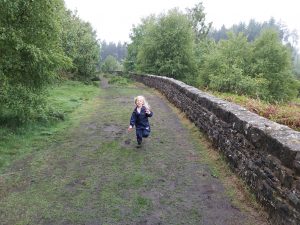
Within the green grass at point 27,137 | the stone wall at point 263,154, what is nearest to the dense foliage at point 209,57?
the green grass at point 27,137

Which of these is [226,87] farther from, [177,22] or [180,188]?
[180,188]

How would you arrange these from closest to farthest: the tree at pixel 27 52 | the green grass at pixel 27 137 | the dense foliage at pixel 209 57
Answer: the green grass at pixel 27 137
the tree at pixel 27 52
the dense foliage at pixel 209 57

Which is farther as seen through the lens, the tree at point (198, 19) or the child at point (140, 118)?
the tree at point (198, 19)

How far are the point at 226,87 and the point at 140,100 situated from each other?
15.4 m

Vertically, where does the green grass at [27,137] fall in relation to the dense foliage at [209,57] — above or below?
below

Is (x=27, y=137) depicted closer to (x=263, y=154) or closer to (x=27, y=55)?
(x=27, y=55)

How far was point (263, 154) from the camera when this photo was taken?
553cm

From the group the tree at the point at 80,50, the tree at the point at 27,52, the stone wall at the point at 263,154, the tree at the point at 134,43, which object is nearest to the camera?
the stone wall at the point at 263,154

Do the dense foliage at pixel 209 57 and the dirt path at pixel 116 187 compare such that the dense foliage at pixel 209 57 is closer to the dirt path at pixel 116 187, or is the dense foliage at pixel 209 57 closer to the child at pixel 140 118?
the child at pixel 140 118

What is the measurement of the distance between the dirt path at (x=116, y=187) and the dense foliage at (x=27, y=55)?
185cm

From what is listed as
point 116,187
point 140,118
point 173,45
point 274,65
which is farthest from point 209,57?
point 116,187

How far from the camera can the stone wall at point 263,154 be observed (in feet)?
14.8

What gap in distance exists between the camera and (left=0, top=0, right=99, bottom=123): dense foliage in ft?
30.2

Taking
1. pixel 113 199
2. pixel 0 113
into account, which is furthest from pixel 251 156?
pixel 0 113
